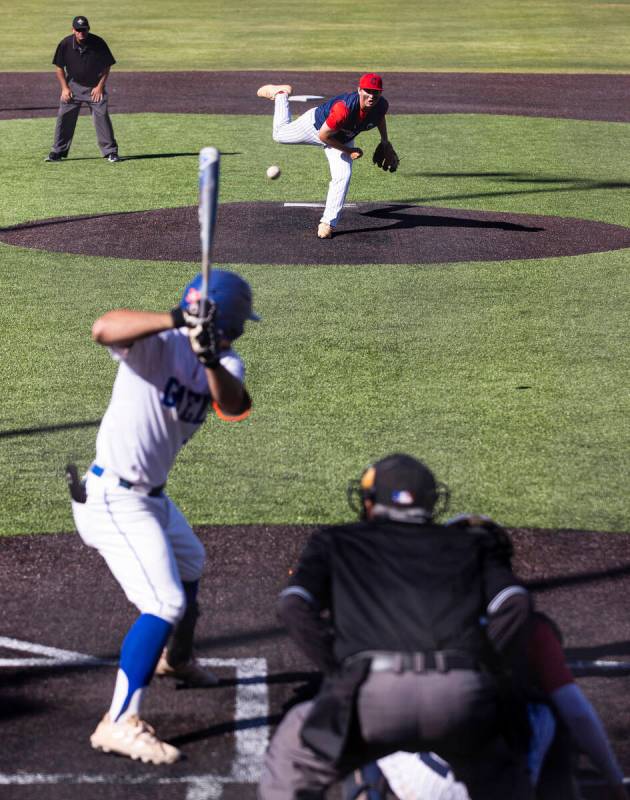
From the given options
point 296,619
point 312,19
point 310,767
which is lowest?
point 312,19

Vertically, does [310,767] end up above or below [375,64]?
above

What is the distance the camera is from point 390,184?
19281 mm

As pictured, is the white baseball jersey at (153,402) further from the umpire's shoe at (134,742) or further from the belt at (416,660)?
the belt at (416,660)

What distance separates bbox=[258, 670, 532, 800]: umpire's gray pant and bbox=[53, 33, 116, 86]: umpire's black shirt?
17353 millimetres

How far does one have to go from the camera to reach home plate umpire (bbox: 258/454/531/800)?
394 cm

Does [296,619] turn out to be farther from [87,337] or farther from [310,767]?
[87,337]

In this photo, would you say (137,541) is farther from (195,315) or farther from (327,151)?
(327,151)

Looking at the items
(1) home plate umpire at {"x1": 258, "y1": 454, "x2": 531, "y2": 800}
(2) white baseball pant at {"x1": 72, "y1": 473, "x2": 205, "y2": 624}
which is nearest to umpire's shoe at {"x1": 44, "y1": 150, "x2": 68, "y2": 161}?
(2) white baseball pant at {"x1": 72, "y1": 473, "x2": 205, "y2": 624}

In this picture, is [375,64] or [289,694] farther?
[375,64]

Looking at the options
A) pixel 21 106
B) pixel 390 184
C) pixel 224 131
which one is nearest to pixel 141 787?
pixel 390 184

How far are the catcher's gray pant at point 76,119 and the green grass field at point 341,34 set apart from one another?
581 inches

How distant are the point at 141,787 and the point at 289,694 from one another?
95 cm

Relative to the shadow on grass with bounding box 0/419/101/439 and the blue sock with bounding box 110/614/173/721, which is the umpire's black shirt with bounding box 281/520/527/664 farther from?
the shadow on grass with bounding box 0/419/101/439

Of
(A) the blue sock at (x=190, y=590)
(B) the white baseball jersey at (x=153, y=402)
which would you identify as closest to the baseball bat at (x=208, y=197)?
(B) the white baseball jersey at (x=153, y=402)
